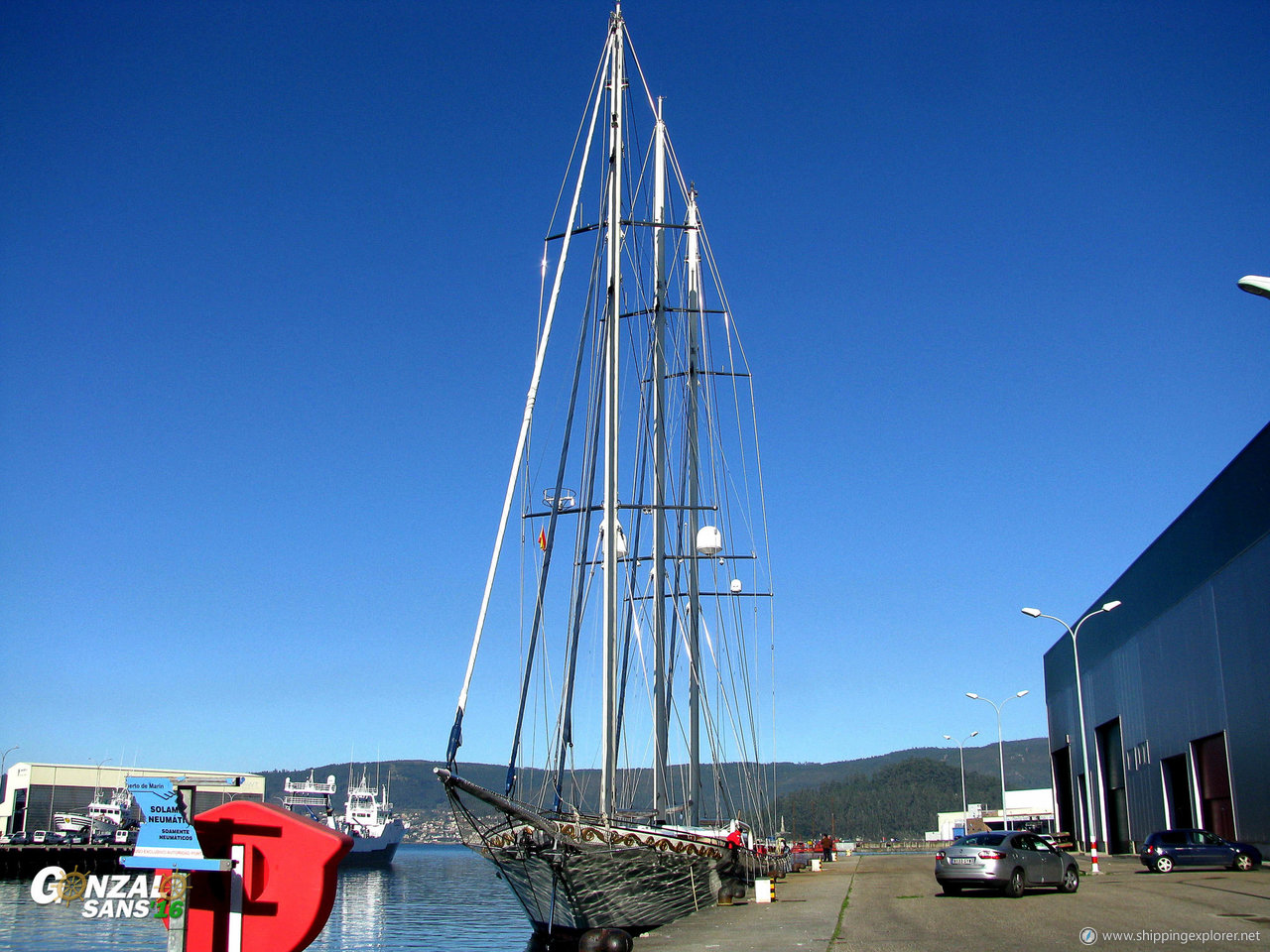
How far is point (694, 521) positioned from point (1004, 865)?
1509 centimetres

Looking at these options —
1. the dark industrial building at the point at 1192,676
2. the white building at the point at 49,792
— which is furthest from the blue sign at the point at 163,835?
the white building at the point at 49,792

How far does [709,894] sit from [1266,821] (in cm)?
2730

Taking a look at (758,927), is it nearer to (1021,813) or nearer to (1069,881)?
(1069,881)

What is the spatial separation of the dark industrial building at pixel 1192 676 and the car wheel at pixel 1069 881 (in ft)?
58.7

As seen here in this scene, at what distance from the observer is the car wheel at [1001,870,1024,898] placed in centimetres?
2302

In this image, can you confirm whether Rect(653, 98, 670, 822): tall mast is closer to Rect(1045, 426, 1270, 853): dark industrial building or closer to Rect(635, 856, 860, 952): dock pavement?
Rect(635, 856, 860, 952): dock pavement

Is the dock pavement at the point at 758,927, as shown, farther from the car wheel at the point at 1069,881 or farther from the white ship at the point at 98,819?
the white ship at the point at 98,819

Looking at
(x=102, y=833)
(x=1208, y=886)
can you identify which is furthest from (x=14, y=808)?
(x=1208, y=886)

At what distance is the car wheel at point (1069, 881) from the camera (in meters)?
24.6

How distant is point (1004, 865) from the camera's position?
2302 cm

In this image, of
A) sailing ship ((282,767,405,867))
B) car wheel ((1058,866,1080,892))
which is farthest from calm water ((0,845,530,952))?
sailing ship ((282,767,405,867))

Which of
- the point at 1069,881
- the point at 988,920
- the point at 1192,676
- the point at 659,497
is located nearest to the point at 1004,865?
the point at 1069,881

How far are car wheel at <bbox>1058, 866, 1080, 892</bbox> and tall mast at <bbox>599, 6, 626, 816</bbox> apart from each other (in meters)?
11.7

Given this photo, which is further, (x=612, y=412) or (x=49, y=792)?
(x=49, y=792)
